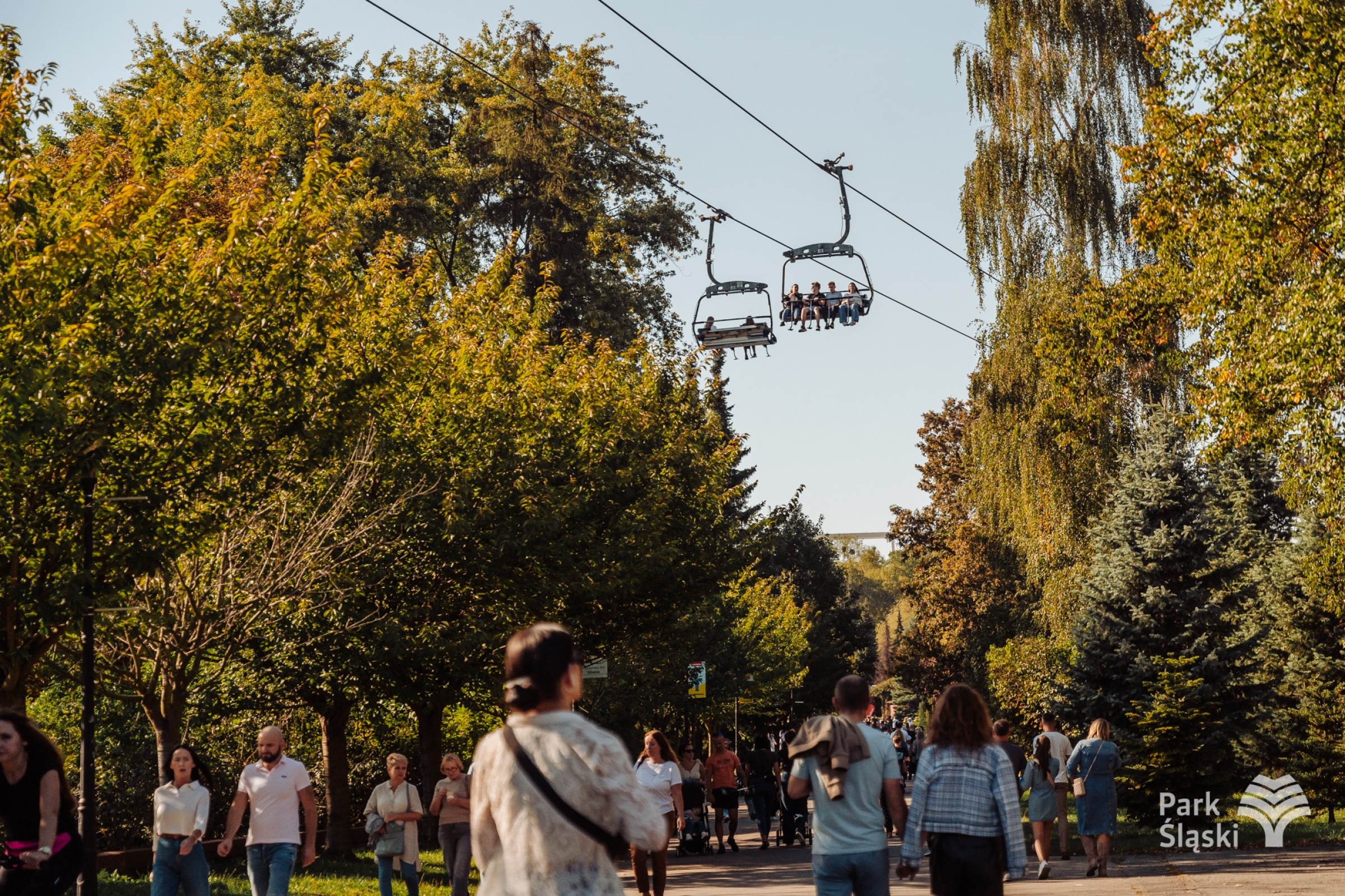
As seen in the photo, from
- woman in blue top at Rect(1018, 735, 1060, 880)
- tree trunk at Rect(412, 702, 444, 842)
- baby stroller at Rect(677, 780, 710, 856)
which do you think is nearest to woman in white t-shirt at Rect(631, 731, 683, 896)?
woman in blue top at Rect(1018, 735, 1060, 880)

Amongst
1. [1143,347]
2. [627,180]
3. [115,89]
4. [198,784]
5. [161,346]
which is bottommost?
[198,784]

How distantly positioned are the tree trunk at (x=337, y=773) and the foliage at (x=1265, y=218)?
43.9 ft

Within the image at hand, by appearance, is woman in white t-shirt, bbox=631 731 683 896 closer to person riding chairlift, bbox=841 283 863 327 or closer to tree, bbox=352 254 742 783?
tree, bbox=352 254 742 783

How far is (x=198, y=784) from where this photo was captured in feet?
37.3

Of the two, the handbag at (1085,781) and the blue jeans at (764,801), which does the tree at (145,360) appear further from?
the blue jeans at (764,801)

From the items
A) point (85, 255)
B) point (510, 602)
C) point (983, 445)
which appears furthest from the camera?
point (983, 445)

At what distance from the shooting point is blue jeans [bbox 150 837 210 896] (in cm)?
1116

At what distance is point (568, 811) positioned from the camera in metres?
4.34

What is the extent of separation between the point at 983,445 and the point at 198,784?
913 inches

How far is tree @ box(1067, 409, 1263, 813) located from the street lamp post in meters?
15.8

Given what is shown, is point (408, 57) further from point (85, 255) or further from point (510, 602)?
point (85, 255)

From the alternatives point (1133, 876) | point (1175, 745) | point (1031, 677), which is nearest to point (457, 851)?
point (1133, 876)

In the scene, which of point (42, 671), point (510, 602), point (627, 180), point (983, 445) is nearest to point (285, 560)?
point (42, 671)

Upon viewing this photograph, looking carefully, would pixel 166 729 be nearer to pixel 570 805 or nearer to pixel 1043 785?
pixel 1043 785
